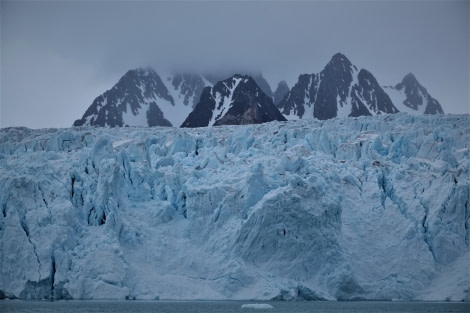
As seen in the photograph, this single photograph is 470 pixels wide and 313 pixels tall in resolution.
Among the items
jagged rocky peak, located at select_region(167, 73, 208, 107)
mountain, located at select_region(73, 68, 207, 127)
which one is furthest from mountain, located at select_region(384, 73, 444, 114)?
mountain, located at select_region(73, 68, 207, 127)

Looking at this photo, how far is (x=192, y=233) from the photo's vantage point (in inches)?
1497

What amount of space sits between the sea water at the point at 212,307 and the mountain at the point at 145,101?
49627mm

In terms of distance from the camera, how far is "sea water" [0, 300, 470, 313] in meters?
31.2

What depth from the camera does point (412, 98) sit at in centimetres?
10000

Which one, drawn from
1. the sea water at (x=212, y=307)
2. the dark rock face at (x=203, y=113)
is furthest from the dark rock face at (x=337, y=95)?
the sea water at (x=212, y=307)

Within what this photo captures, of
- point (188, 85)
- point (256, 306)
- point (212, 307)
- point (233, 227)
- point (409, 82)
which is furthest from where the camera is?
point (188, 85)

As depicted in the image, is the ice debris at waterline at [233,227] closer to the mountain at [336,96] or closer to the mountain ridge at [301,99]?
the mountain ridge at [301,99]

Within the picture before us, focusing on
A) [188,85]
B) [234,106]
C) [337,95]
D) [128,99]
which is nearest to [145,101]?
[128,99]

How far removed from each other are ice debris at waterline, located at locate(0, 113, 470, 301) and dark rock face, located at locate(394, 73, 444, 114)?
183 feet

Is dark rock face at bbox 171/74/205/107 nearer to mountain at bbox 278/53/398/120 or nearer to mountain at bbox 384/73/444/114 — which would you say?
mountain at bbox 278/53/398/120

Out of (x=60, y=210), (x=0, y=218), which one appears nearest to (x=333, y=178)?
(x=60, y=210)

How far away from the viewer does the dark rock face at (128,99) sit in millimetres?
84062

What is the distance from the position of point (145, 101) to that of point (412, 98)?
38756 mm

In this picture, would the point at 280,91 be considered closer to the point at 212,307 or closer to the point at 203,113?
the point at 203,113
